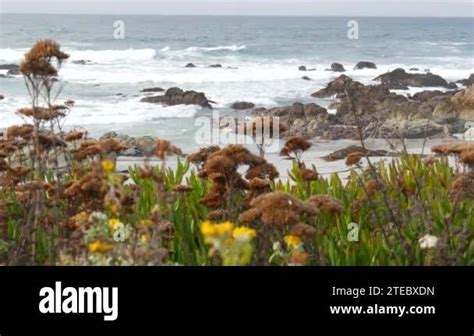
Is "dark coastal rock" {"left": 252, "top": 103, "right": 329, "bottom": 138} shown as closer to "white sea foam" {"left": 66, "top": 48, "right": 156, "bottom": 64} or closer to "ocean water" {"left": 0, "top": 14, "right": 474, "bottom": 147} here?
"ocean water" {"left": 0, "top": 14, "right": 474, "bottom": 147}

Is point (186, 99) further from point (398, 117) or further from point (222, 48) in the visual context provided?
point (222, 48)

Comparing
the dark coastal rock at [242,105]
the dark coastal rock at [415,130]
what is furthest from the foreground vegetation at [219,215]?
the dark coastal rock at [242,105]

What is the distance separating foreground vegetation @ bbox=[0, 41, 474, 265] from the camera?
3.08m

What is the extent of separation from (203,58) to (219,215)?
2258 centimetres

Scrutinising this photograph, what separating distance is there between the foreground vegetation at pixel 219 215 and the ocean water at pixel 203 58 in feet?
18.7

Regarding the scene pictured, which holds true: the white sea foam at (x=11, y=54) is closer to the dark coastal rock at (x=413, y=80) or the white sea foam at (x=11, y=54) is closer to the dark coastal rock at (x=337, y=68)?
the dark coastal rock at (x=337, y=68)

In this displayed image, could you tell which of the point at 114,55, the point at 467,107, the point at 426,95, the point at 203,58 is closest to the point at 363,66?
the point at 203,58

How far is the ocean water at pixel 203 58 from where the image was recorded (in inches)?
502
